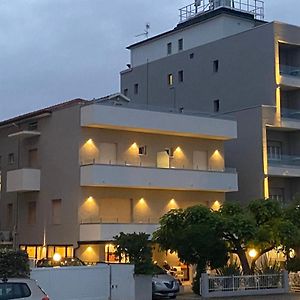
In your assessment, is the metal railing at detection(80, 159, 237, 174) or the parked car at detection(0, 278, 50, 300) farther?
the metal railing at detection(80, 159, 237, 174)

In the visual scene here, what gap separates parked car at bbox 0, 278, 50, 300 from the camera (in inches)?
773

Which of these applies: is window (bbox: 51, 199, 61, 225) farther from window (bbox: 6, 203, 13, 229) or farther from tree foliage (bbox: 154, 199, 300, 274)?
tree foliage (bbox: 154, 199, 300, 274)

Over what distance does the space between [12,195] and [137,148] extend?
9.76m

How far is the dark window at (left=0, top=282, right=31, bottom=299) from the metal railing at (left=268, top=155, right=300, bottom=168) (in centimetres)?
3169

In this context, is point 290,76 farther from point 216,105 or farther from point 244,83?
point 216,105

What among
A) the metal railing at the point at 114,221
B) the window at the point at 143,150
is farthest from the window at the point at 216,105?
the metal railing at the point at 114,221

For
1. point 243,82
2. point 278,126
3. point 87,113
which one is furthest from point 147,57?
point 87,113

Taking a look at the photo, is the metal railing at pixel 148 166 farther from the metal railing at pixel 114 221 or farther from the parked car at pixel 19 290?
the parked car at pixel 19 290

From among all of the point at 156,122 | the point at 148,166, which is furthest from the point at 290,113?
the point at 148,166

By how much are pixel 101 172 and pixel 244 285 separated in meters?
11.9

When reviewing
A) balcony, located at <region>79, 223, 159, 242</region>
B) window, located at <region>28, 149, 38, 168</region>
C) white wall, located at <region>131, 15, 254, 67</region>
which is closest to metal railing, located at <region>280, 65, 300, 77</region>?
white wall, located at <region>131, 15, 254, 67</region>

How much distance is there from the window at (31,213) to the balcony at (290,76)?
63.1ft

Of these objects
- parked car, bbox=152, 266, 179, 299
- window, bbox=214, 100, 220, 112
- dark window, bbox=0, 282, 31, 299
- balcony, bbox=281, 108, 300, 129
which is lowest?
parked car, bbox=152, 266, 179, 299

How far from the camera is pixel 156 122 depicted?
145ft
